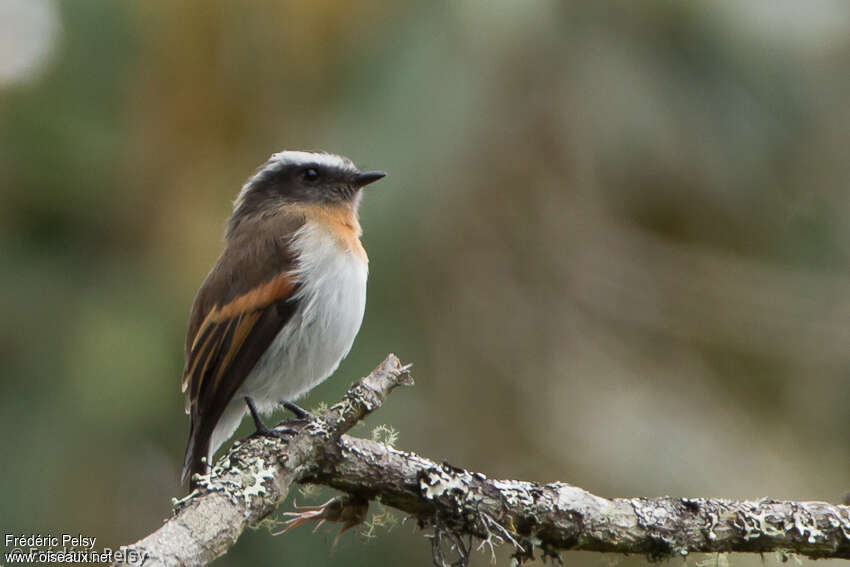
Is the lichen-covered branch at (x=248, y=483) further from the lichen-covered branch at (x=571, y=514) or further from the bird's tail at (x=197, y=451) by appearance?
the bird's tail at (x=197, y=451)

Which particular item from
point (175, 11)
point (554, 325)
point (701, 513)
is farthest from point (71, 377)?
point (701, 513)

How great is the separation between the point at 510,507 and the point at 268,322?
1.44 meters

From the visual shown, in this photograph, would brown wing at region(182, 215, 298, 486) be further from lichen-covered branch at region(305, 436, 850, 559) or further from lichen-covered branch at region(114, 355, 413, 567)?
lichen-covered branch at region(305, 436, 850, 559)

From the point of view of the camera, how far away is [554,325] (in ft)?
22.4

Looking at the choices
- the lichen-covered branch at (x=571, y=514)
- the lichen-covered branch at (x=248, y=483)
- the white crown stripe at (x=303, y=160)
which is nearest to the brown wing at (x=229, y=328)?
the lichen-covered branch at (x=248, y=483)

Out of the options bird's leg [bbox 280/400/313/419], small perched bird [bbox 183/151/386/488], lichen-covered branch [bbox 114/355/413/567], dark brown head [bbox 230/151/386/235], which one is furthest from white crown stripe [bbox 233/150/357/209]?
lichen-covered branch [bbox 114/355/413/567]

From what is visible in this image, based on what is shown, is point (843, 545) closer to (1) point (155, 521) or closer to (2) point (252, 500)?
(2) point (252, 500)

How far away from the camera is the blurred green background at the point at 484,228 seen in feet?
19.3

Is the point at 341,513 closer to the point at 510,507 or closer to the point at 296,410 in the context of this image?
the point at 510,507

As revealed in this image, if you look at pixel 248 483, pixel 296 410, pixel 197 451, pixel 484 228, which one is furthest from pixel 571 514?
Answer: pixel 484 228

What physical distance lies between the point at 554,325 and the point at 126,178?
274 cm

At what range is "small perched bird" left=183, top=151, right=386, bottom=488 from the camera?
4.24 m

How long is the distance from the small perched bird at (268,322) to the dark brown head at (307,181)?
1.17 feet

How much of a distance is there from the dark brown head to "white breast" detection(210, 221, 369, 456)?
70cm
